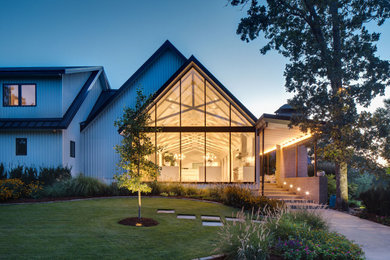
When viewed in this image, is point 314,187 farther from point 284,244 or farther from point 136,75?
point 136,75

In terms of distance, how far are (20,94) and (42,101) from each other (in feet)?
4.32

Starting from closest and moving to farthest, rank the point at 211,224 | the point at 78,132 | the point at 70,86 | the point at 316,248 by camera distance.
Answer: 1. the point at 316,248
2. the point at 211,224
3. the point at 70,86
4. the point at 78,132

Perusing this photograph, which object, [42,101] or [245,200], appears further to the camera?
[42,101]

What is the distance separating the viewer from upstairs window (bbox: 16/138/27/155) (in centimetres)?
1720

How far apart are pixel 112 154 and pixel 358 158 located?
13.2 metres

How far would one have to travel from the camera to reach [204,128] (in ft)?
55.9

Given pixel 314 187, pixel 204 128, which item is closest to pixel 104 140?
pixel 204 128

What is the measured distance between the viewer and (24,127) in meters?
16.6

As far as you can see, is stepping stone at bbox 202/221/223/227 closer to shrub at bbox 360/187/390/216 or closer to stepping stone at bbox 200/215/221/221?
stepping stone at bbox 200/215/221/221

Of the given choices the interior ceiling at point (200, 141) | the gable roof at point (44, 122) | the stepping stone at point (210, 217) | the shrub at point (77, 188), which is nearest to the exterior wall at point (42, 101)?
the gable roof at point (44, 122)

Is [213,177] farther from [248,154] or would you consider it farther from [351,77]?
[351,77]

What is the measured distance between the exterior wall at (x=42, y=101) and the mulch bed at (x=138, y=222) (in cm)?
1054

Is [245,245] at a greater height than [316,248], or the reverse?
[245,245]

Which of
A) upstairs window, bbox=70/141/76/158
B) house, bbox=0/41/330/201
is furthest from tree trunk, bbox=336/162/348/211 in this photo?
upstairs window, bbox=70/141/76/158
